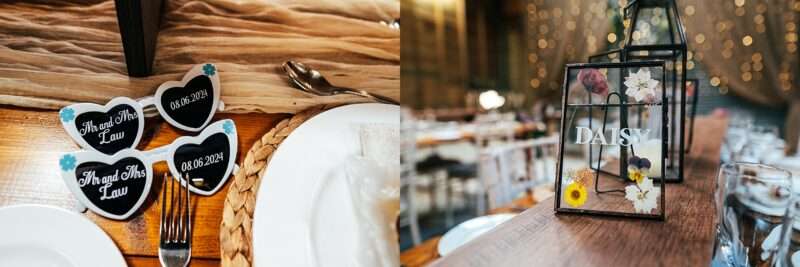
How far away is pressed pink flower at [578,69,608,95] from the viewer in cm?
80

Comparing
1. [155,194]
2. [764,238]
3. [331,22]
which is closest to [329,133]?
[331,22]

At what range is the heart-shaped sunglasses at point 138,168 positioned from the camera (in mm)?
870

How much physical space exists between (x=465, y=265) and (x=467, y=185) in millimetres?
3827

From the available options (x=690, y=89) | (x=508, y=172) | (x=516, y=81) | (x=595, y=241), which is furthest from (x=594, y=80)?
(x=516, y=81)

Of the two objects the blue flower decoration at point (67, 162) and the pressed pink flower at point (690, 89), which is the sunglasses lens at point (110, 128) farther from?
the pressed pink flower at point (690, 89)

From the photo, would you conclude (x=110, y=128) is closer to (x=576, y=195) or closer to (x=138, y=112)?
(x=138, y=112)

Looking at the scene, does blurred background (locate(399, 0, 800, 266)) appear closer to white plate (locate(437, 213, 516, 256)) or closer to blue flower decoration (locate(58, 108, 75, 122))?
white plate (locate(437, 213, 516, 256))

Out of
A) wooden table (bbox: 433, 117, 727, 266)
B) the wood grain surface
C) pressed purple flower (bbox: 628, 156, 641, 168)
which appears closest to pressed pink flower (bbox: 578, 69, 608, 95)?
pressed purple flower (bbox: 628, 156, 641, 168)

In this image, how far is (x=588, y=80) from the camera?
0.81 m

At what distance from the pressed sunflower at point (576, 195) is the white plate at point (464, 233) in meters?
0.28

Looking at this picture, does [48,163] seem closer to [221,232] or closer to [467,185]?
[221,232]

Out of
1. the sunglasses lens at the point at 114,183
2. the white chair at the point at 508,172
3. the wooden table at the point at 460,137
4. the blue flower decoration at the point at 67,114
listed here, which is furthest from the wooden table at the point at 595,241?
the wooden table at the point at 460,137

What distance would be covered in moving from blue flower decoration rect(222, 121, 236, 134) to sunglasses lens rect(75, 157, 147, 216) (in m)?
0.17

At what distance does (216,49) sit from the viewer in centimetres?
96
